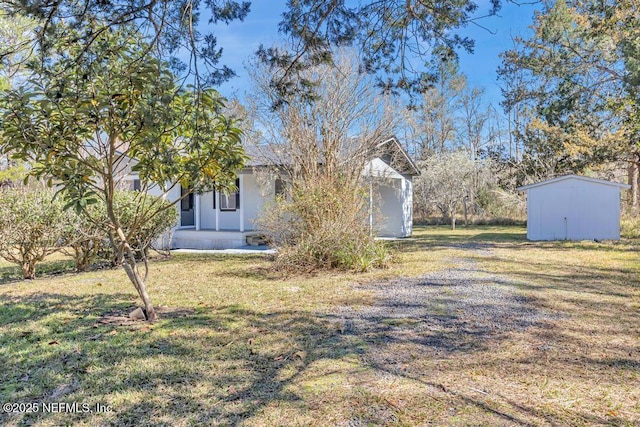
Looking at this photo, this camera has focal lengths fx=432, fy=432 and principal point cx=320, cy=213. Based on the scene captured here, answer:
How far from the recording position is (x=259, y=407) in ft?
9.89

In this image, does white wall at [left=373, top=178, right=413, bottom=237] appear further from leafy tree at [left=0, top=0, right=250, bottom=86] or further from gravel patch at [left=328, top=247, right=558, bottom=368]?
leafy tree at [left=0, top=0, right=250, bottom=86]

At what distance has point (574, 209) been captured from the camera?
15727 millimetres

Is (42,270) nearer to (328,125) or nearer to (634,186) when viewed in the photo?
(328,125)

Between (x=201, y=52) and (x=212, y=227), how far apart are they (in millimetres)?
12164

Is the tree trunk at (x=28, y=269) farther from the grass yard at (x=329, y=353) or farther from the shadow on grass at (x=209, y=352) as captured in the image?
the shadow on grass at (x=209, y=352)

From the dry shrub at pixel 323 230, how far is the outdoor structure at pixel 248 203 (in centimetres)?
402

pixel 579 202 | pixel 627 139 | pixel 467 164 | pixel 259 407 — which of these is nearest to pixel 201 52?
pixel 259 407

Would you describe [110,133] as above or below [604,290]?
above

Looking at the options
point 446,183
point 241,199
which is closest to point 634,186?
point 446,183

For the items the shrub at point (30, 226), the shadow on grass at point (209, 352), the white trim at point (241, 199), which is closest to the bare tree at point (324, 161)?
the white trim at point (241, 199)

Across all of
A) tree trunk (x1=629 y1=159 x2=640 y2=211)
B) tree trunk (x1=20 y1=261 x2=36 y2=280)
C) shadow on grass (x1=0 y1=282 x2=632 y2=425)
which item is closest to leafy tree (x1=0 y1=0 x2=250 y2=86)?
shadow on grass (x1=0 y1=282 x2=632 y2=425)

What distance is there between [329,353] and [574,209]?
14892 millimetres

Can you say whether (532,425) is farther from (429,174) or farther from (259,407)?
(429,174)

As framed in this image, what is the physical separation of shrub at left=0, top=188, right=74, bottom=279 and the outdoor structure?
444 cm
